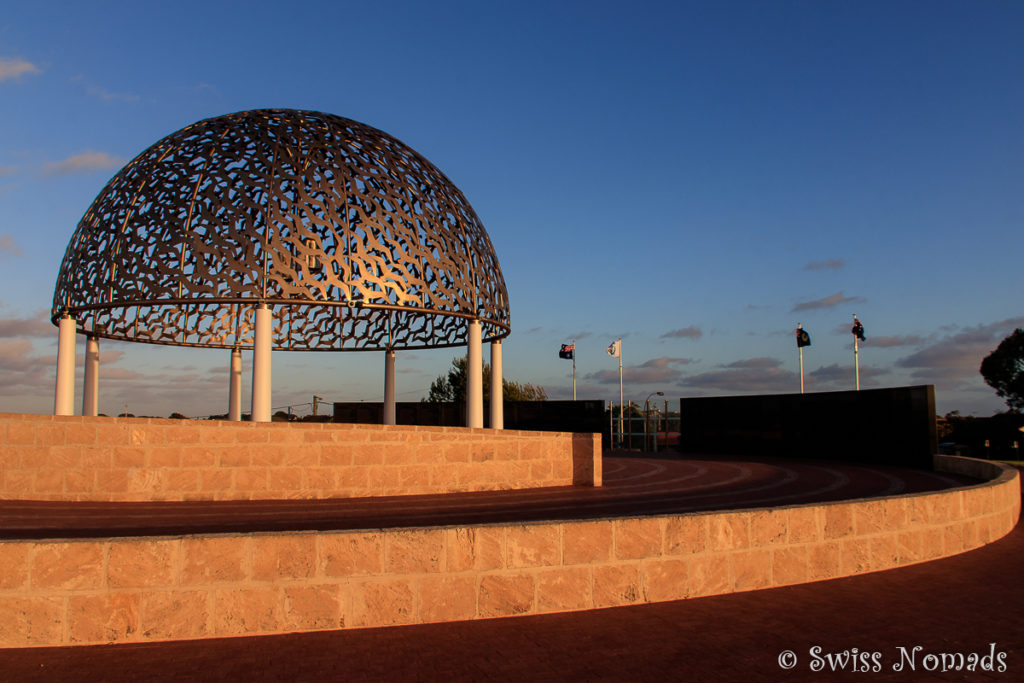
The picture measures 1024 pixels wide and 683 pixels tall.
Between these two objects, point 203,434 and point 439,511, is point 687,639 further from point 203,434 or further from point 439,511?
point 203,434

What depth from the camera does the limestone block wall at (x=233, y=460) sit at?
13586 millimetres

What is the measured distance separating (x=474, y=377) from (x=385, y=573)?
14.2 m

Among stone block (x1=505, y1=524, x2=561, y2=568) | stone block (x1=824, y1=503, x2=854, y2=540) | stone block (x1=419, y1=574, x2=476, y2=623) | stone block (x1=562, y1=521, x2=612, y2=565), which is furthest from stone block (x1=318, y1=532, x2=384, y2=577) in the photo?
stone block (x1=824, y1=503, x2=854, y2=540)

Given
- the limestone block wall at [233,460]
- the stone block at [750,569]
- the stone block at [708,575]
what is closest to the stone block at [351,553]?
the stone block at [708,575]

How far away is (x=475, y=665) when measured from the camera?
17.8 feet

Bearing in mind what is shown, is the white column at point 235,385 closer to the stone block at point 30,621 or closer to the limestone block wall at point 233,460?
the limestone block wall at point 233,460

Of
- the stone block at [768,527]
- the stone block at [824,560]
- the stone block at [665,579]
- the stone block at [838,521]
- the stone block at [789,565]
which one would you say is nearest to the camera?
the stone block at [665,579]

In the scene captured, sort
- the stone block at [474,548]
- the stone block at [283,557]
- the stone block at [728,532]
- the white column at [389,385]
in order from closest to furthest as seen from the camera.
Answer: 1. the stone block at [283,557]
2. the stone block at [474,548]
3. the stone block at [728,532]
4. the white column at [389,385]

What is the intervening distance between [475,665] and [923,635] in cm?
385

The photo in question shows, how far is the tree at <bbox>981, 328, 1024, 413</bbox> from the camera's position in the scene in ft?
214

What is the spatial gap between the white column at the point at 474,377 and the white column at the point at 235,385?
8541 mm

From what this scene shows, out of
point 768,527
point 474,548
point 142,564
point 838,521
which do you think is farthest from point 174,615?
point 838,521

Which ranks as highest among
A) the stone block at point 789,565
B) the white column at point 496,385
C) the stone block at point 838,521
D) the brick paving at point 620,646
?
the white column at point 496,385

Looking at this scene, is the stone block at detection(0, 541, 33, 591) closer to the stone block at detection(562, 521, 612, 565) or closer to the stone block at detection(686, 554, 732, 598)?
the stone block at detection(562, 521, 612, 565)
